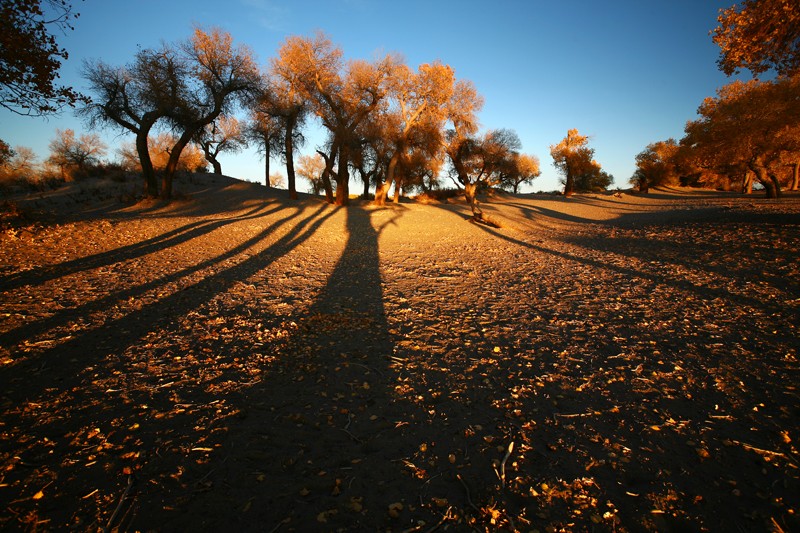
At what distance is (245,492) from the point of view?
2.56 m

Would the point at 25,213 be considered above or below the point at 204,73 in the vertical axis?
below

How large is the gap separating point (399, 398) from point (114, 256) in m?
10.3

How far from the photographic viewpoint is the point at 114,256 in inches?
372

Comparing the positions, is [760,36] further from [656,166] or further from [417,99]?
[656,166]

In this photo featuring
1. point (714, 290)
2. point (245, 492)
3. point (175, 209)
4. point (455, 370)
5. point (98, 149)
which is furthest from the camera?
point (98, 149)

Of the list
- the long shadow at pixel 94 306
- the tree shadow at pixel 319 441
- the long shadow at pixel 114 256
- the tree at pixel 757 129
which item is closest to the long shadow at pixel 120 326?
the long shadow at pixel 94 306

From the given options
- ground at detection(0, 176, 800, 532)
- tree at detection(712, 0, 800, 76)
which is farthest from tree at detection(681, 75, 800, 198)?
ground at detection(0, 176, 800, 532)

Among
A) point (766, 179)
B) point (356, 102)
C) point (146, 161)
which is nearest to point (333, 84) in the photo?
point (356, 102)

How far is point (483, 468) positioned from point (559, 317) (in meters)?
3.96

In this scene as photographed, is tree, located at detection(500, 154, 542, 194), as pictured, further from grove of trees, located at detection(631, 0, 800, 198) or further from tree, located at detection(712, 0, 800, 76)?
tree, located at detection(712, 0, 800, 76)

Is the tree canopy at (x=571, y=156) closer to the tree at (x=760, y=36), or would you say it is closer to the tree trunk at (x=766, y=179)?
the tree trunk at (x=766, y=179)

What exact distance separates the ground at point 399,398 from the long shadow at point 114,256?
98mm

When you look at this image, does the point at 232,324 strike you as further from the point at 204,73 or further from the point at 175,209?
the point at 204,73

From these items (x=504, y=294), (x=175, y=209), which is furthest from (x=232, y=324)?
(x=175, y=209)
